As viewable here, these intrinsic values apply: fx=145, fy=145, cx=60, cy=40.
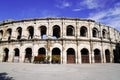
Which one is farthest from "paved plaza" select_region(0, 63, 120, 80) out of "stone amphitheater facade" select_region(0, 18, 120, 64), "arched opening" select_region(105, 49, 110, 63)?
"arched opening" select_region(105, 49, 110, 63)

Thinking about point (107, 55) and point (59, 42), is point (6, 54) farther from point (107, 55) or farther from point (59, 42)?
point (107, 55)

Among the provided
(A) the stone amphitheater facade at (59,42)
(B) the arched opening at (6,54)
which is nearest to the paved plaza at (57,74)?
(A) the stone amphitheater facade at (59,42)

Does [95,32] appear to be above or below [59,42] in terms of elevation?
above

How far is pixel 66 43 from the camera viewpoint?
2514 centimetres

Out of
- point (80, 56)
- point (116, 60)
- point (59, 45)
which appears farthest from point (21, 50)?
point (116, 60)

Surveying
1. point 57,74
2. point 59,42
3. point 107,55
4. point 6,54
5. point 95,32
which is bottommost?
point 57,74

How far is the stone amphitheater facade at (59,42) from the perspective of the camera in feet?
82.2

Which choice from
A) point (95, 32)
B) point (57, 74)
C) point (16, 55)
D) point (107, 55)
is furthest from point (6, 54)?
point (57, 74)

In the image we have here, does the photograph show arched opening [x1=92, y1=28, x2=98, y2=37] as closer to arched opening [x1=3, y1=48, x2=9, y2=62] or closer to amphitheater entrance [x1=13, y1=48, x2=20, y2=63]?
amphitheater entrance [x1=13, y1=48, x2=20, y2=63]

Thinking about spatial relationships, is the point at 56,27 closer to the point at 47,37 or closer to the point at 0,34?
the point at 47,37

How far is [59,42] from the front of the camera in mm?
25000

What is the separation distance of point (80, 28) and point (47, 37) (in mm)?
6502

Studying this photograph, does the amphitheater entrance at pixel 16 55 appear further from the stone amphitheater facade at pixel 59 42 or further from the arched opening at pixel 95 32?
the arched opening at pixel 95 32

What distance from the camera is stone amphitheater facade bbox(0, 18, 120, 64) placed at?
25062 millimetres
